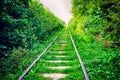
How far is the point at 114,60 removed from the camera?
29.3ft

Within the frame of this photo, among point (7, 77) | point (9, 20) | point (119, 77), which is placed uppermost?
point (9, 20)

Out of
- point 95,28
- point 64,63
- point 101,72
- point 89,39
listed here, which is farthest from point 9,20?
point 95,28

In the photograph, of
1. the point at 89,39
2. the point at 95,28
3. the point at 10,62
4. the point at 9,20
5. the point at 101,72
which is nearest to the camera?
the point at 101,72

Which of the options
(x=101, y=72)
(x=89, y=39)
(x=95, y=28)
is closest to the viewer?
(x=101, y=72)

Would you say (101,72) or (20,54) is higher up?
(20,54)

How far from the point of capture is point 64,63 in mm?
8625

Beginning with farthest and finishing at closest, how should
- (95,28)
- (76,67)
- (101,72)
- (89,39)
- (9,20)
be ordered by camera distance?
(95,28) < (89,39) < (9,20) < (76,67) < (101,72)

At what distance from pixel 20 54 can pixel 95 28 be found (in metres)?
9.63

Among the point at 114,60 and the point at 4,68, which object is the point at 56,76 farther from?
the point at 114,60

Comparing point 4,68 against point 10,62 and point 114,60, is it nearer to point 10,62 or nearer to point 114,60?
point 10,62

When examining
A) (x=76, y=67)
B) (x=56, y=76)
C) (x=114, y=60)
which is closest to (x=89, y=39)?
(x=114, y=60)

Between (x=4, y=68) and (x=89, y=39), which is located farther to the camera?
(x=89, y=39)

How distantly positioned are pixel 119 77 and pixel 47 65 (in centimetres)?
279

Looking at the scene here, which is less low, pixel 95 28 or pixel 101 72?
pixel 95 28
